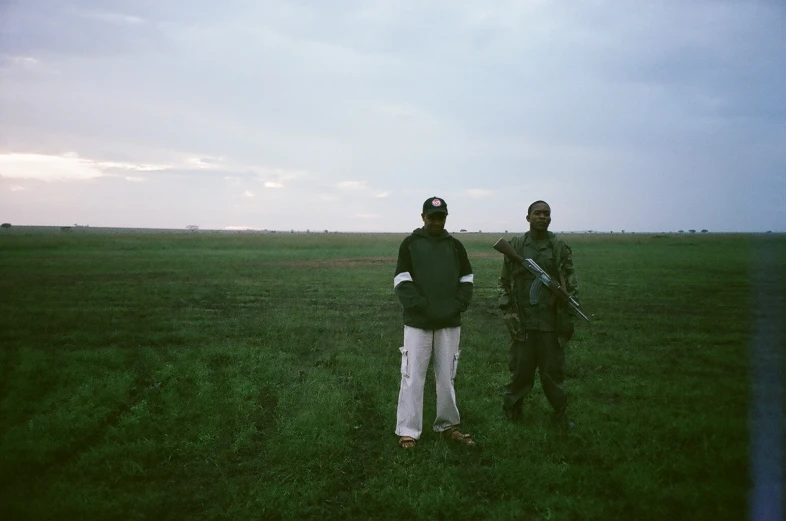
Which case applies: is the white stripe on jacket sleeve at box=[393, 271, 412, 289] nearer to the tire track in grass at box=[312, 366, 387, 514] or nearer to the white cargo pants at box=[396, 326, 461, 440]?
the white cargo pants at box=[396, 326, 461, 440]

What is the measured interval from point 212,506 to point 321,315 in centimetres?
942

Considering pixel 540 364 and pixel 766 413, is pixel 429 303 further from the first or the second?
pixel 766 413

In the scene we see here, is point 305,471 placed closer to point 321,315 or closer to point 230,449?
point 230,449

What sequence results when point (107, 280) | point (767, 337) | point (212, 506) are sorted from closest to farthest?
point (212, 506) < point (767, 337) < point (107, 280)

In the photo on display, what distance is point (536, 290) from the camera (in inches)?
213

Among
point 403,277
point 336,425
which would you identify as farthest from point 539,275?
point 336,425

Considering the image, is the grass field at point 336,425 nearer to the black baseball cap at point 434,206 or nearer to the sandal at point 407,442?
the sandal at point 407,442

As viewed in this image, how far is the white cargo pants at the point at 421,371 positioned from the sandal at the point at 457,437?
0.36 ft

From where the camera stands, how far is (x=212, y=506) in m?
4.10

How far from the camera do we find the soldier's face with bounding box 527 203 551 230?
5.39 meters

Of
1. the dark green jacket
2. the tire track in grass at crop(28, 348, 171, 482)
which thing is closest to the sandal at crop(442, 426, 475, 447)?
the dark green jacket

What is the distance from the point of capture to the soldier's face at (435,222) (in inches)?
195

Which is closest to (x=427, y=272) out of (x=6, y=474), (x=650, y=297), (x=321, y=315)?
(x=6, y=474)

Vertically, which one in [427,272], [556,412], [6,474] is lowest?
[6,474]
